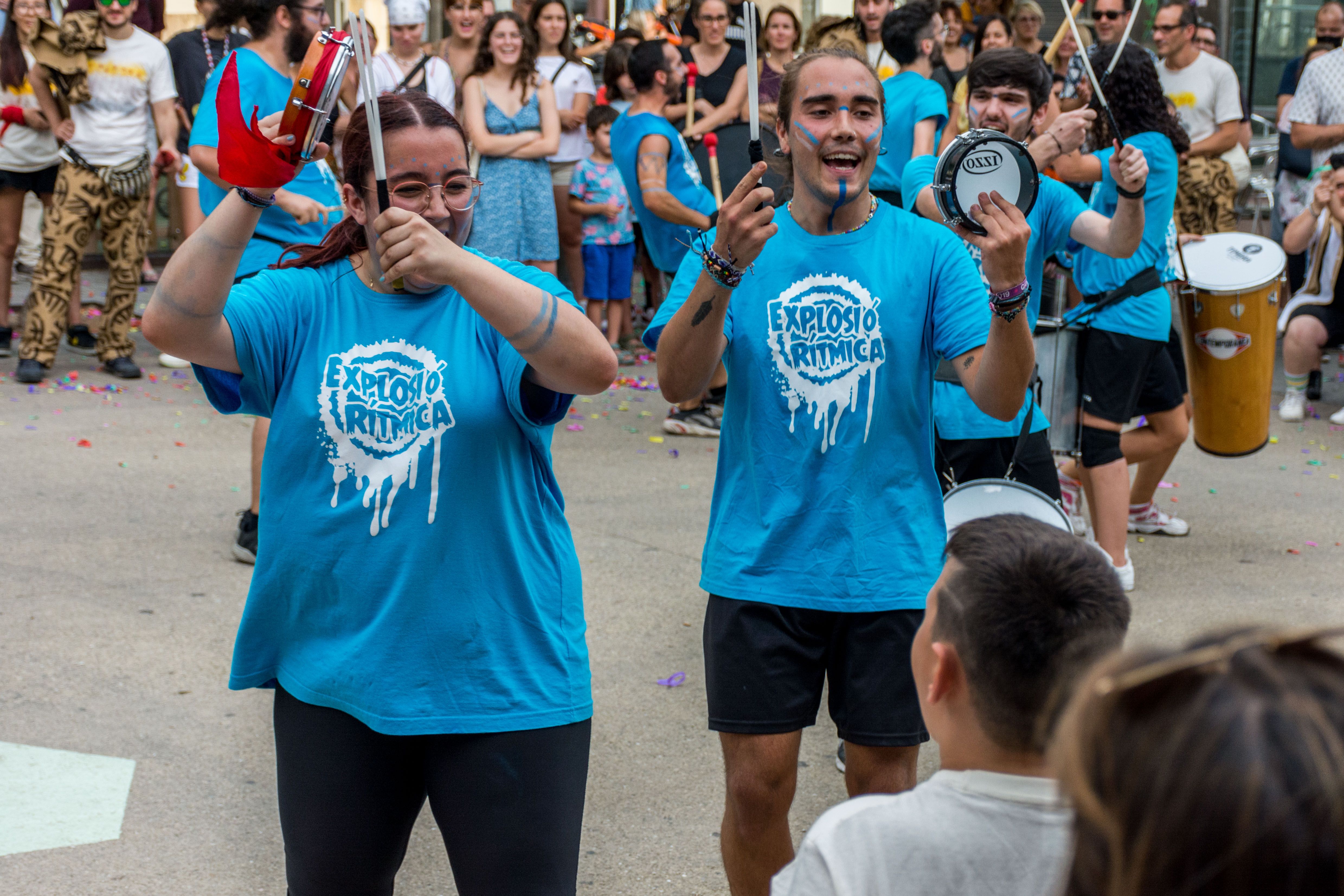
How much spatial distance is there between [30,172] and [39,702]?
5220 mm

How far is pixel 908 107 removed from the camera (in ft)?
21.0

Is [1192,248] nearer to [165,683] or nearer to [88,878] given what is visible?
[165,683]

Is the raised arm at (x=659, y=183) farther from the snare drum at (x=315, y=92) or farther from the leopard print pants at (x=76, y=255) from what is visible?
the snare drum at (x=315, y=92)

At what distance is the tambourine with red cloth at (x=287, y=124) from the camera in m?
1.99

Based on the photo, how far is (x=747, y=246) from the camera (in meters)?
2.48

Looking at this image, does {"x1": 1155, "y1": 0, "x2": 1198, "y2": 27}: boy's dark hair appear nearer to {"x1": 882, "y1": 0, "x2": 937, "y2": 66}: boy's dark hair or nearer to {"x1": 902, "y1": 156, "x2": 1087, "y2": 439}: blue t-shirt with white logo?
{"x1": 882, "y1": 0, "x2": 937, "y2": 66}: boy's dark hair

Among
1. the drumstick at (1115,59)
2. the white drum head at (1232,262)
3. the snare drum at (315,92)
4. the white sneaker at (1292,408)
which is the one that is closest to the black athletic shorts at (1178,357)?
the white drum head at (1232,262)

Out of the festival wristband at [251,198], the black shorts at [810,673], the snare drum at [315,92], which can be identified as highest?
the snare drum at [315,92]

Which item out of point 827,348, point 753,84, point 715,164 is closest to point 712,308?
point 827,348

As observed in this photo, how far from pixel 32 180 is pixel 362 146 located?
22.8 feet

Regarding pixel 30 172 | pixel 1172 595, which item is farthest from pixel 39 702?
pixel 30 172

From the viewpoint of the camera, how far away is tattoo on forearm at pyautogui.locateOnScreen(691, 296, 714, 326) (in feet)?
8.46

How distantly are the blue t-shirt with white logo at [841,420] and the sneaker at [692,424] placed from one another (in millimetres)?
4627

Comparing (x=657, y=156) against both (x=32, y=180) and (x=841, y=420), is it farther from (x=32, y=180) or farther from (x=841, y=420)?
(x=841, y=420)
